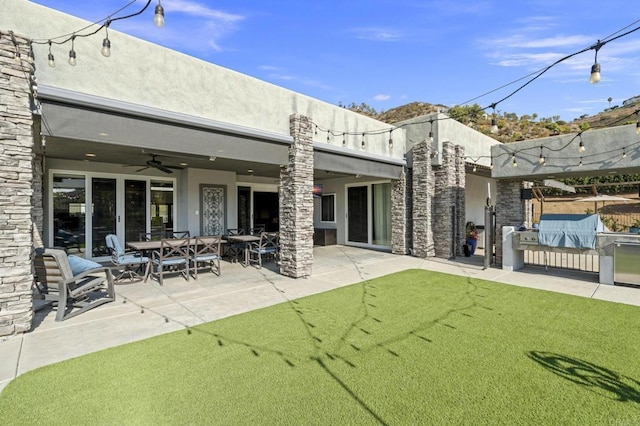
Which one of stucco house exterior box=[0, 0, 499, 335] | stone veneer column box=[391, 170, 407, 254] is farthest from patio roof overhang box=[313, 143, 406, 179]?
stone veneer column box=[391, 170, 407, 254]

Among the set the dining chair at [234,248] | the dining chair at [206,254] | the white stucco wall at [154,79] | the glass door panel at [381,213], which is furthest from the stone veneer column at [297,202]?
the glass door panel at [381,213]

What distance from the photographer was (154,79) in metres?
5.71

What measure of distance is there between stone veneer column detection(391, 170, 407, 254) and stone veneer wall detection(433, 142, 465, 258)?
3.32 ft

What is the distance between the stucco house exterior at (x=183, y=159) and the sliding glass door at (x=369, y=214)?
0.18 feet

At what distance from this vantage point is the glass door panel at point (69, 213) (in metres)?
8.73

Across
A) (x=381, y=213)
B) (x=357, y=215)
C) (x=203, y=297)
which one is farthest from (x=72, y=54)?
(x=357, y=215)

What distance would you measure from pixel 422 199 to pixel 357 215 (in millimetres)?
3324

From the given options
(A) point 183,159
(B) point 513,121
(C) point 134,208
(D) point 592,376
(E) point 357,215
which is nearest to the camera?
(D) point 592,376

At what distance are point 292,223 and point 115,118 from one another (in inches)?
158

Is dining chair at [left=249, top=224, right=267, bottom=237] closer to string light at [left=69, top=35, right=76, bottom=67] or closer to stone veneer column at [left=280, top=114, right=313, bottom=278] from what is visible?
stone veneer column at [left=280, top=114, right=313, bottom=278]

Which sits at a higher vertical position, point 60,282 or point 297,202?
point 297,202

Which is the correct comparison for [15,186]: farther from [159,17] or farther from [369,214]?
[369,214]

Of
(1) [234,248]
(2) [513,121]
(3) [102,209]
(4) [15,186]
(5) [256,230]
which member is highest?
(2) [513,121]

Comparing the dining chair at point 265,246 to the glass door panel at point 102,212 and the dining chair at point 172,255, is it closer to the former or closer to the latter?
the dining chair at point 172,255
